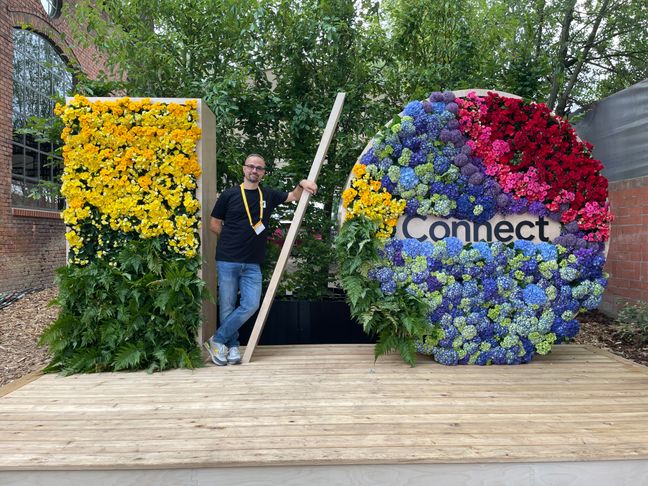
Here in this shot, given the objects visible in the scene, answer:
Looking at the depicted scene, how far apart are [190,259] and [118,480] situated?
6.49ft

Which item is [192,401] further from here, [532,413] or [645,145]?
[645,145]

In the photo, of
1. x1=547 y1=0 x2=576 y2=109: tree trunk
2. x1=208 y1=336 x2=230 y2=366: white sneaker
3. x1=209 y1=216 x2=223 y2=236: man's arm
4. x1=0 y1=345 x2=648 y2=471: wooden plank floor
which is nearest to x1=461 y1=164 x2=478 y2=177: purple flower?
x1=0 y1=345 x2=648 y2=471: wooden plank floor

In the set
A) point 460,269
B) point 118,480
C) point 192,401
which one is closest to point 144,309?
point 192,401

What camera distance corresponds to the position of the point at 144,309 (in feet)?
12.7

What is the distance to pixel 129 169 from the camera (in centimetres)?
393

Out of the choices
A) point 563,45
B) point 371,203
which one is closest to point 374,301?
point 371,203

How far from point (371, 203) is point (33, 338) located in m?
4.16

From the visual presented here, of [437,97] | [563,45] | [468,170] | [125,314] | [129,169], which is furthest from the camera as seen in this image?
[563,45]

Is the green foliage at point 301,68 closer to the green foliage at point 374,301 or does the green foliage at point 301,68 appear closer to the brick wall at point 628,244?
the green foliage at point 374,301

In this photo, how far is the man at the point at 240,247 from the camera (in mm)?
3980

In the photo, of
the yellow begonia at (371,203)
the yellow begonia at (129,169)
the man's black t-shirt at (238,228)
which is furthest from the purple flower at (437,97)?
the yellow begonia at (129,169)

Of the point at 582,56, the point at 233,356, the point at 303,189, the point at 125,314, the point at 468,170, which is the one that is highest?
the point at 582,56

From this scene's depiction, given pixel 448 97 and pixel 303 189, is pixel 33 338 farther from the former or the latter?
pixel 448 97

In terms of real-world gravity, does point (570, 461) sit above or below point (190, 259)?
below
